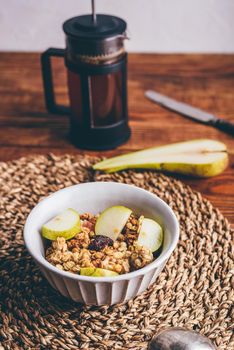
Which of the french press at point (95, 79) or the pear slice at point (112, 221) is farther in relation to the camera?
the french press at point (95, 79)

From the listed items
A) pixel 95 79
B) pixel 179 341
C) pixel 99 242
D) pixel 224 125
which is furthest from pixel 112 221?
pixel 224 125

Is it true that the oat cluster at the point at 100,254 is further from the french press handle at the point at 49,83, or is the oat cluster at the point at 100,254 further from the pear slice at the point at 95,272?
the french press handle at the point at 49,83

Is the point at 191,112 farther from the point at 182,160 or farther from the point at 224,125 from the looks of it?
the point at 182,160

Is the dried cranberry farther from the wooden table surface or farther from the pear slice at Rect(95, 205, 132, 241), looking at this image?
the wooden table surface

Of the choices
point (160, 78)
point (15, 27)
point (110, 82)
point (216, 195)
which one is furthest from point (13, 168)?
point (15, 27)

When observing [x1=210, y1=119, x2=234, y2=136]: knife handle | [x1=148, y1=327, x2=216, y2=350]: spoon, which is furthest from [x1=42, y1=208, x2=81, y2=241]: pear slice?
[x1=210, y1=119, x2=234, y2=136]: knife handle

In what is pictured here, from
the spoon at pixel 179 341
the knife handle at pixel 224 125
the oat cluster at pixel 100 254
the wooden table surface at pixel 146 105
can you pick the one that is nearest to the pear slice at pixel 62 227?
the oat cluster at pixel 100 254

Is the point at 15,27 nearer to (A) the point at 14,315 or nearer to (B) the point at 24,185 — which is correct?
(B) the point at 24,185

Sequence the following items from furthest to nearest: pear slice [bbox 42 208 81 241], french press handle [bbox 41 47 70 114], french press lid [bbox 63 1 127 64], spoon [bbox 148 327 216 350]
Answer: french press handle [bbox 41 47 70 114]
french press lid [bbox 63 1 127 64]
pear slice [bbox 42 208 81 241]
spoon [bbox 148 327 216 350]
